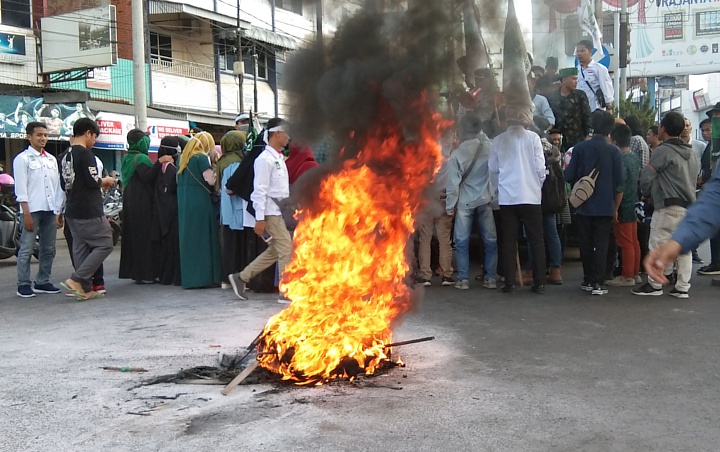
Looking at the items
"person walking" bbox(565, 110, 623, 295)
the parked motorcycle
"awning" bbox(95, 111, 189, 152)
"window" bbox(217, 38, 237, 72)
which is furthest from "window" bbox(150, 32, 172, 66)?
"person walking" bbox(565, 110, 623, 295)

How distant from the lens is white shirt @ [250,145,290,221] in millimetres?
7071

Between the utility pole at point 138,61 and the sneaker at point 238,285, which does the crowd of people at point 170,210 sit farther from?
the utility pole at point 138,61

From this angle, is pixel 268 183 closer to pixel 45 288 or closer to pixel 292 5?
pixel 292 5

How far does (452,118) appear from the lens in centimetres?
536

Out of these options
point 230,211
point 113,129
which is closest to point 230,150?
point 230,211

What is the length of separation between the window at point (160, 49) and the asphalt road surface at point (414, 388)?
19.7 meters

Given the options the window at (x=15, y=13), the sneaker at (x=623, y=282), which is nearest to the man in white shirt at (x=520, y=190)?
the sneaker at (x=623, y=282)

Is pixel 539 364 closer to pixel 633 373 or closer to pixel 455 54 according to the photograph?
pixel 633 373

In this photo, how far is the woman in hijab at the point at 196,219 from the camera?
28.1 ft

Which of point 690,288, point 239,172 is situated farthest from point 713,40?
point 239,172

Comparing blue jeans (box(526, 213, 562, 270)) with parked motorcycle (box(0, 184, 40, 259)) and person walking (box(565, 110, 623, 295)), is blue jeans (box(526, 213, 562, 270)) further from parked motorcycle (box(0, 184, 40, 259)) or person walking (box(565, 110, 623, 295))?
parked motorcycle (box(0, 184, 40, 259))

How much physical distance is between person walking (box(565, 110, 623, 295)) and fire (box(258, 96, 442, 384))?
341 cm

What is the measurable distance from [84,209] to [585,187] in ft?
18.5

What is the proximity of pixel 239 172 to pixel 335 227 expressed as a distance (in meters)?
3.23
